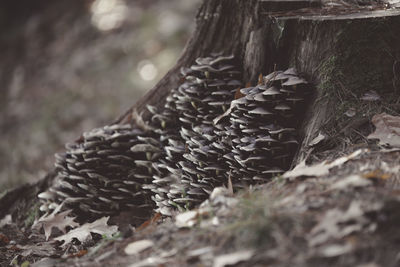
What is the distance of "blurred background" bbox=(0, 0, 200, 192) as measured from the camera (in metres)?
8.41

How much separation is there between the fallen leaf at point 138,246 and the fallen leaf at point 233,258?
0.56 m

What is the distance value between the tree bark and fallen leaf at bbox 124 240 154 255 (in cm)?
136

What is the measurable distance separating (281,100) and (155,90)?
68.3 inches

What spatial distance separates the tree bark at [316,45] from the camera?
303 centimetres

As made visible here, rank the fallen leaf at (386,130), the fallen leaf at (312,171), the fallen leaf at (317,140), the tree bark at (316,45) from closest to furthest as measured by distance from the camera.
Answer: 1. the fallen leaf at (312,171)
2. the fallen leaf at (386,130)
3. the fallen leaf at (317,140)
4. the tree bark at (316,45)

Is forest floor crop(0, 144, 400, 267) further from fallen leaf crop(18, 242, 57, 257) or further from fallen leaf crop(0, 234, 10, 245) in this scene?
fallen leaf crop(0, 234, 10, 245)

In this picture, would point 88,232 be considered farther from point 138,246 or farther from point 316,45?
point 316,45

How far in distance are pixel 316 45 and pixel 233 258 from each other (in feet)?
7.11

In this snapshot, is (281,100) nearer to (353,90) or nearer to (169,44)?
(353,90)

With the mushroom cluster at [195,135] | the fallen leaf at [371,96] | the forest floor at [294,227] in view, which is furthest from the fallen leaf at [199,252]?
the fallen leaf at [371,96]

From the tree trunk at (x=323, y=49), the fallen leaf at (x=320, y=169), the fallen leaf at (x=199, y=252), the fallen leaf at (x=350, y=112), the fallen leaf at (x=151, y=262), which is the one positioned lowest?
the fallen leaf at (x=151, y=262)

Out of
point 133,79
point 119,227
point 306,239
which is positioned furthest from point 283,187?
point 133,79

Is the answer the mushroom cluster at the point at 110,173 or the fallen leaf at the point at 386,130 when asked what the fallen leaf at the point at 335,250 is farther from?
the mushroom cluster at the point at 110,173

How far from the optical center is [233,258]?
1.75m
